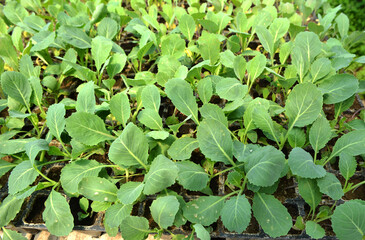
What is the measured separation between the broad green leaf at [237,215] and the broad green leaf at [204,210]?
0.03 meters

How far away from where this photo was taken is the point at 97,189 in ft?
2.61

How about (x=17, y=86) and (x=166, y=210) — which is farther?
(x=17, y=86)

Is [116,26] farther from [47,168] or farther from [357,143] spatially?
[357,143]

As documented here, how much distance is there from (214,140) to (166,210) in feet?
0.72

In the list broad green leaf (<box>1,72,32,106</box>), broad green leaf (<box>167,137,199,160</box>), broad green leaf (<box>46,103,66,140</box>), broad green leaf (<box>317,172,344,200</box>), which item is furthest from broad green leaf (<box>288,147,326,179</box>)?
broad green leaf (<box>1,72,32,106</box>)

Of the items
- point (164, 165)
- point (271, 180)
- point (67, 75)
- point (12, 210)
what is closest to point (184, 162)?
point (164, 165)

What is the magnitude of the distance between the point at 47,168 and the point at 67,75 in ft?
1.21

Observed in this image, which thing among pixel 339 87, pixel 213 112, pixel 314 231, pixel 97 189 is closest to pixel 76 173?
pixel 97 189

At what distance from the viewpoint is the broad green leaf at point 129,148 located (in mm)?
766

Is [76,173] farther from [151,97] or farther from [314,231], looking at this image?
[314,231]

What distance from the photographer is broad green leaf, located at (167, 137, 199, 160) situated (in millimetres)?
822

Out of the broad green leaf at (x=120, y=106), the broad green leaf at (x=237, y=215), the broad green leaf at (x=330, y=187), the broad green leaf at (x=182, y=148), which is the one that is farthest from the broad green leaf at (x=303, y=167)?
the broad green leaf at (x=120, y=106)

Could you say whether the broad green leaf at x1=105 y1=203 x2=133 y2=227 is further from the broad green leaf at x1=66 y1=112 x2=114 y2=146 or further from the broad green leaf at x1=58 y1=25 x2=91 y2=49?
the broad green leaf at x1=58 y1=25 x2=91 y2=49

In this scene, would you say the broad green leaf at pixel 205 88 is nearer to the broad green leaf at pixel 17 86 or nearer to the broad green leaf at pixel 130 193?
the broad green leaf at pixel 130 193
